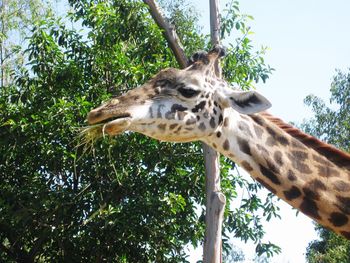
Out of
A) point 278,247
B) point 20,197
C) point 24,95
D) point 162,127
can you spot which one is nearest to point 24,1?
point 24,95

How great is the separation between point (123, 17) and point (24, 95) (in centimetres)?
203

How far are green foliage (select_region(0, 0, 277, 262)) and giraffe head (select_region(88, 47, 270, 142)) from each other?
4575 mm

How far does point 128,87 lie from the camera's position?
10719 mm

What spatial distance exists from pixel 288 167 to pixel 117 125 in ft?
3.90

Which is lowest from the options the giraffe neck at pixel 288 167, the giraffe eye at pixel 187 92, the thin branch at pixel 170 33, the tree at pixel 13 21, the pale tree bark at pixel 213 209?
the giraffe neck at pixel 288 167

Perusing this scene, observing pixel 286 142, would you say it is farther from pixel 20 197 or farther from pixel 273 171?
pixel 20 197

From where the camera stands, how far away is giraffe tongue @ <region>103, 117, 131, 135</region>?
15.1 ft

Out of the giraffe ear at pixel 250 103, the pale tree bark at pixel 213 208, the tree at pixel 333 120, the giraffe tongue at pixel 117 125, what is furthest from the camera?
the tree at pixel 333 120

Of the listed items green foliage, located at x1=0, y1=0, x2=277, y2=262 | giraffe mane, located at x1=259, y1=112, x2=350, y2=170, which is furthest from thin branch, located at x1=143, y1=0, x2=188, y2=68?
giraffe mane, located at x1=259, y1=112, x2=350, y2=170

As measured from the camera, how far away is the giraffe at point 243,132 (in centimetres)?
464

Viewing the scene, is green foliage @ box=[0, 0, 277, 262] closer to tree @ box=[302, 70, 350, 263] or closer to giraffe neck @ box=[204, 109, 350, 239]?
giraffe neck @ box=[204, 109, 350, 239]

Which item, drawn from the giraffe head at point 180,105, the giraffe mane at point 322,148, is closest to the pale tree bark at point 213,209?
the giraffe head at point 180,105

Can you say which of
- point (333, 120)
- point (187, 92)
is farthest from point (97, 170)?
point (333, 120)

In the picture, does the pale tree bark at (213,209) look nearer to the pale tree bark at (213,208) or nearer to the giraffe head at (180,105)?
the pale tree bark at (213,208)
